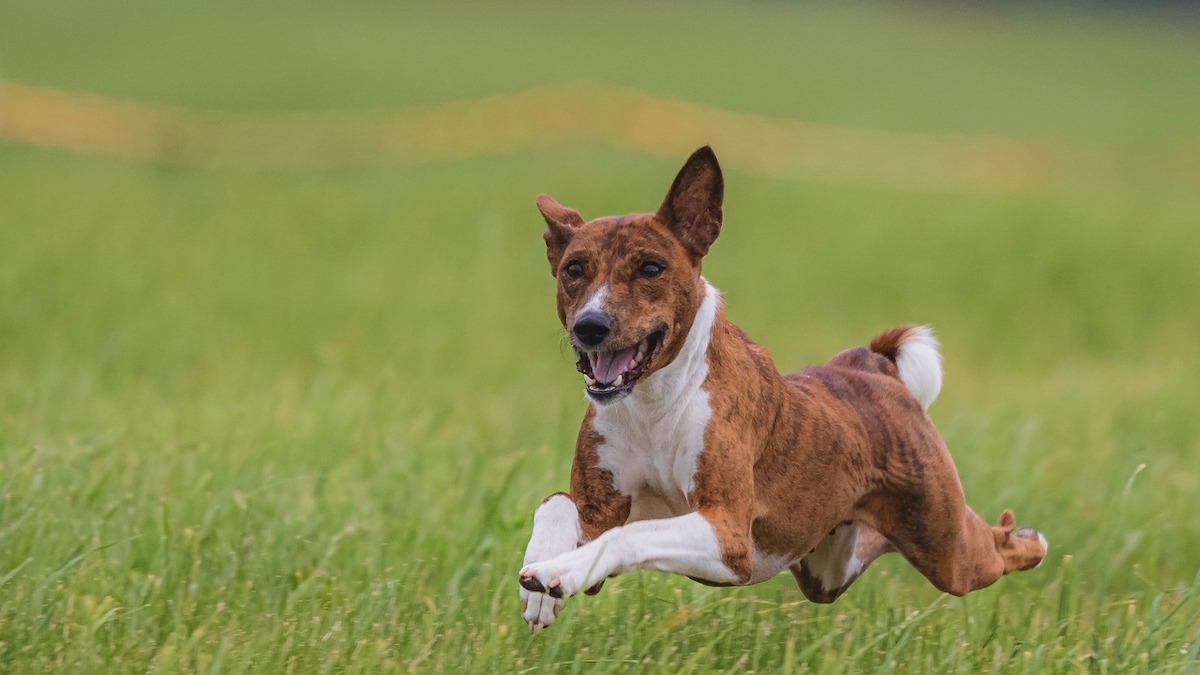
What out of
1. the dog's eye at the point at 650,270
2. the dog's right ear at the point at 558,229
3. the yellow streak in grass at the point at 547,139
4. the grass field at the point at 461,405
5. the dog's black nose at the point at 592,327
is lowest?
the grass field at the point at 461,405

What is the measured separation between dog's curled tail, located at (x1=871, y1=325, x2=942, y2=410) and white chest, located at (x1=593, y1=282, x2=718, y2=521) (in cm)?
95

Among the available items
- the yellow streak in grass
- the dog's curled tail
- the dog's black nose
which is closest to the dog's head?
the dog's black nose

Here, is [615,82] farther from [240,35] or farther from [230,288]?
[230,288]

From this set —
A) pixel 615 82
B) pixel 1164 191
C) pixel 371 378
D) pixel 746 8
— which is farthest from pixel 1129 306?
pixel 746 8

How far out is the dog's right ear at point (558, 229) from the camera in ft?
14.4

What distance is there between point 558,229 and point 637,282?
1.21ft

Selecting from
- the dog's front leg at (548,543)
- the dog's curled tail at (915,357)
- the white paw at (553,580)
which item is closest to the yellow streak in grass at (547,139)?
the dog's curled tail at (915,357)

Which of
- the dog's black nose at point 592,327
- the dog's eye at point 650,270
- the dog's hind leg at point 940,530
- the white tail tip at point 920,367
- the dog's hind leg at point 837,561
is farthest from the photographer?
the white tail tip at point 920,367

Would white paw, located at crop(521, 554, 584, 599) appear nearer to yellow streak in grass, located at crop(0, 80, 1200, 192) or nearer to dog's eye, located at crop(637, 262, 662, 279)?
dog's eye, located at crop(637, 262, 662, 279)

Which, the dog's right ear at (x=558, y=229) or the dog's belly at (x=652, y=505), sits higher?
the dog's right ear at (x=558, y=229)

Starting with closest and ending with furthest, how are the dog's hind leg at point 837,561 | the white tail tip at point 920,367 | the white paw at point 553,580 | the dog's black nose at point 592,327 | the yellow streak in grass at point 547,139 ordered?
the white paw at point 553,580 < the dog's black nose at point 592,327 < the dog's hind leg at point 837,561 < the white tail tip at point 920,367 < the yellow streak in grass at point 547,139

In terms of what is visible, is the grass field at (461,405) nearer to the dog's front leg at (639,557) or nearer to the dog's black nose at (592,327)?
the dog's front leg at (639,557)

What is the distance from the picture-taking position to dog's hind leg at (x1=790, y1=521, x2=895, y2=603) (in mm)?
4953

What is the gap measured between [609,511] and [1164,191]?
56.0 ft
